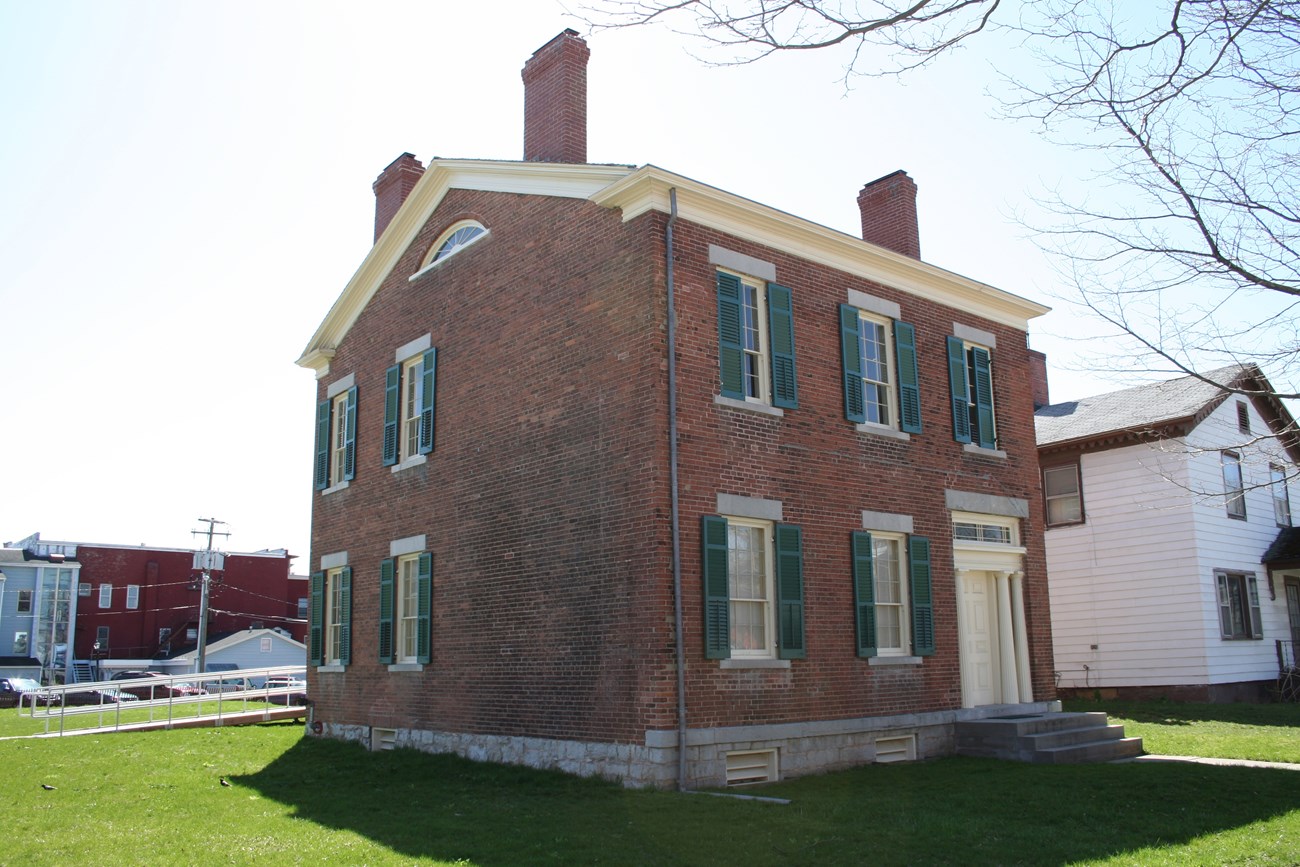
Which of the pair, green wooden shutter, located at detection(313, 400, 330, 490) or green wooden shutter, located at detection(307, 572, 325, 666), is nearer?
green wooden shutter, located at detection(307, 572, 325, 666)

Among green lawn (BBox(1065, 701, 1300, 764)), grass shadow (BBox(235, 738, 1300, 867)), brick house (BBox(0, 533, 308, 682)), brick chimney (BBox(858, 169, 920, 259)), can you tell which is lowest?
grass shadow (BBox(235, 738, 1300, 867))

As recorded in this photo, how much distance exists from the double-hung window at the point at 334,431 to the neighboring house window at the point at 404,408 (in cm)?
156

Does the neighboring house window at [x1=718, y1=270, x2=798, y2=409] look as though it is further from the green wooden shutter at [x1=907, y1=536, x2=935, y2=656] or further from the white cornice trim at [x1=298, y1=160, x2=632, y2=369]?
the green wooden shutter at [x1=907, y1=536, x2=935, y2=656]

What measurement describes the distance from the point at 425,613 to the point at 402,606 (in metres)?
1.03

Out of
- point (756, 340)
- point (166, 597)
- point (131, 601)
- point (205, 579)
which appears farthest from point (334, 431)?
point (166, 597)

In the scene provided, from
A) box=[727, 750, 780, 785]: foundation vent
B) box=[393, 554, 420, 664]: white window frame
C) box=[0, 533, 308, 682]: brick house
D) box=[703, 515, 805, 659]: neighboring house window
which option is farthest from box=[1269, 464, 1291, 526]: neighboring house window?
box=[0, 533, 308, 682]: brick house

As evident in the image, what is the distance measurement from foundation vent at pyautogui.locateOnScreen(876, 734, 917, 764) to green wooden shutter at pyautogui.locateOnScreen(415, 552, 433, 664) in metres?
6.39

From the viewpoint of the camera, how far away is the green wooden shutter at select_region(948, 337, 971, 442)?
642 inches

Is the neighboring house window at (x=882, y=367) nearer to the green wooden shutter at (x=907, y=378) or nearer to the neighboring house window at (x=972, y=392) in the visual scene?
the green wooden shutter at (x=907, y=378)

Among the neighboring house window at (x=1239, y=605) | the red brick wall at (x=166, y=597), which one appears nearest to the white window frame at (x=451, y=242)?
the neighboring house window at (x=1239, y=605)

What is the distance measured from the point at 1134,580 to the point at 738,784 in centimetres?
1381

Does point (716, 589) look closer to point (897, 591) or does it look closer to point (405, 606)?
point (897, 591)

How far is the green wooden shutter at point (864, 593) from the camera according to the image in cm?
1390

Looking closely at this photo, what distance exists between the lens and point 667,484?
480 inches
